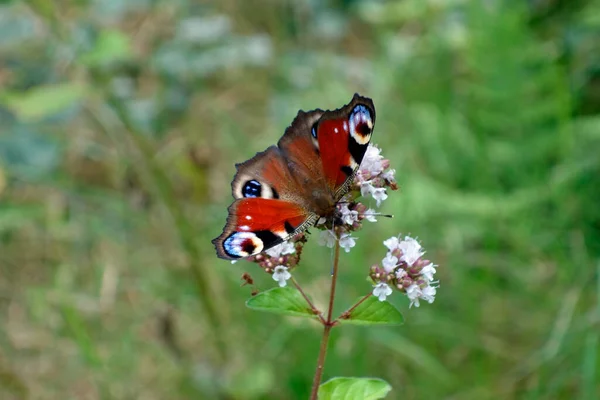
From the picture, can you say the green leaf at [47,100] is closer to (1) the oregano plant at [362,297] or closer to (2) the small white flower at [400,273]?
(1) the oregano plant at [362,297]

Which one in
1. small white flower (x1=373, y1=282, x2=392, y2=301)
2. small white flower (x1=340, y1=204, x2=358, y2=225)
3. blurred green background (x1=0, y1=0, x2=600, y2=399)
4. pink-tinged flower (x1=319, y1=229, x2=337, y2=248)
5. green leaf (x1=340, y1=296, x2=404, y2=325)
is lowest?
green leaf (x1=340, y1=296, x2=404, y2=325)

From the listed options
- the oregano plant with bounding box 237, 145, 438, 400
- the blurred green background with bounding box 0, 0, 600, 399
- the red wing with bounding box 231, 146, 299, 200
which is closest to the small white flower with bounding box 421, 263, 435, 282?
the oregano plant with bounding box 237, 145, 438, 400

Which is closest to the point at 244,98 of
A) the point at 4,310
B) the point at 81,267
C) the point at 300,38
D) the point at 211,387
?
the point at 300,38

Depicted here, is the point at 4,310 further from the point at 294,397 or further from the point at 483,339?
the point at 483,339

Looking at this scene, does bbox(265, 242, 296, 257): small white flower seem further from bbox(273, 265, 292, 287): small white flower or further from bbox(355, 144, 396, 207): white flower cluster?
bbox(355, 144, 396, 207): white flower cluster

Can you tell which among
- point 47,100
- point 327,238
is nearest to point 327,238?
point 327,238

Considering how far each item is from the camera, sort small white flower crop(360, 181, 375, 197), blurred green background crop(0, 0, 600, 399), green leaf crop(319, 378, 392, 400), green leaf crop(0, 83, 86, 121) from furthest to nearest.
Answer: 1. blurred green background crop(0, 0, 600, 399)
2. green leaf crop(0, 83, 86, 121)
3. small white flower crop(360, 181, 375, 197)
4. green leaf crop(319, 378, 392, 400)
